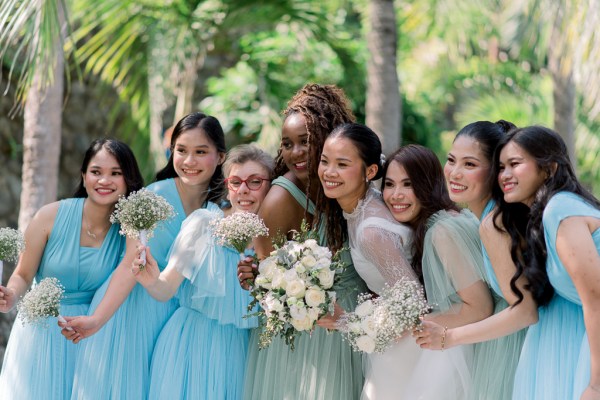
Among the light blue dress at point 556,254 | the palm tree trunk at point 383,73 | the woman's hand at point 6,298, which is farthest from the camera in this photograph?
the palm tree trunk at point 383,73

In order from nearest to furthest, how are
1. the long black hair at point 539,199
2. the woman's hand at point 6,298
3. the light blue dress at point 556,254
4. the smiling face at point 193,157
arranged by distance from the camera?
the light blue dress at point 556,254, the long black hair at point 539,199, the woman's hand at point 6,298, the smiling face at point 193,157

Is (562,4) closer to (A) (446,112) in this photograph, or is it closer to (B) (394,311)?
(B) (394,311)

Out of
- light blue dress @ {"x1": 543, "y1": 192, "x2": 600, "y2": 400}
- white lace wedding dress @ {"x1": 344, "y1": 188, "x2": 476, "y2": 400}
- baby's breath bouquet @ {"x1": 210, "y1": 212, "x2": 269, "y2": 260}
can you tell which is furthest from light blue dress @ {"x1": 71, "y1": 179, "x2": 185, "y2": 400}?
light blue dress @ {"x1": 543, "y1": 192, "x2": 600, "y2": 400}

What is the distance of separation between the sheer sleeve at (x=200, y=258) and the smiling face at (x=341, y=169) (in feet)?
2.86

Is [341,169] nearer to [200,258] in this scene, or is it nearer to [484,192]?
[484,192]

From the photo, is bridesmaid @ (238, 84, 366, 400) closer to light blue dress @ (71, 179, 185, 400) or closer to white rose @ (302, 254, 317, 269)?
white rose @ (302, 254, 317, 269)

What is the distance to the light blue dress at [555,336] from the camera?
3721 mm

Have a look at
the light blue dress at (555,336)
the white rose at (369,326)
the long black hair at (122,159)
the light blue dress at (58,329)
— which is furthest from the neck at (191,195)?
the light blue dress at (555,336)

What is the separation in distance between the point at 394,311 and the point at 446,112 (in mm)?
19340

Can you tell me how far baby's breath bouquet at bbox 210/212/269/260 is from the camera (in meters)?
4.57

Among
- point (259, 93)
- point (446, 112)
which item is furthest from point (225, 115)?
point (446, 112)

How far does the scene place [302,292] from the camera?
13.9ft

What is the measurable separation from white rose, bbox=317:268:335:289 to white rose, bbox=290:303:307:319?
170 millimetres
